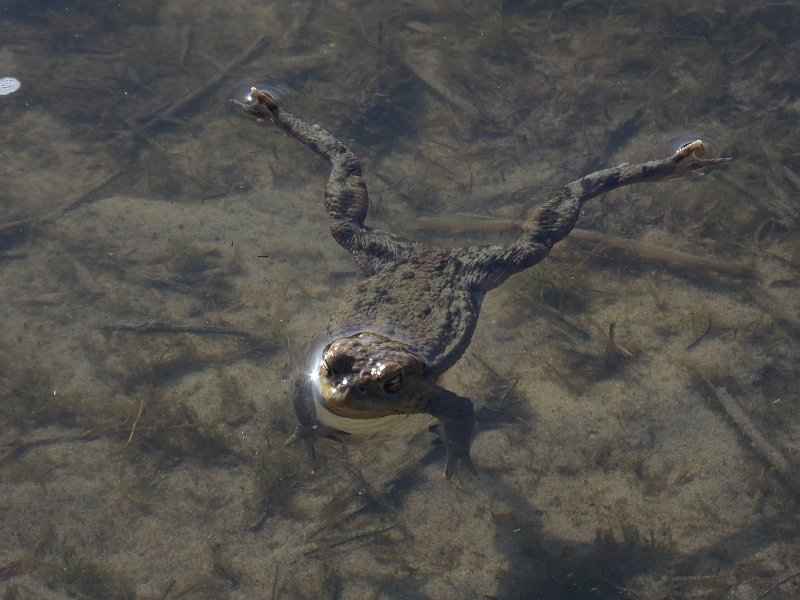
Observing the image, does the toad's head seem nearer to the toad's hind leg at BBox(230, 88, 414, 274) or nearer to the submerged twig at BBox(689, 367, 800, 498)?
the toad's hind leg at BBox(230, 88, 414, 274)

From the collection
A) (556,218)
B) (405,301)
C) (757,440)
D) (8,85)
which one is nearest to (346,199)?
(405,301)

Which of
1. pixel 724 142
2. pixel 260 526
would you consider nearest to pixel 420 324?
pixel 260 526

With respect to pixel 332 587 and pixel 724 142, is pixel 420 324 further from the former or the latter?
pixel 724 142

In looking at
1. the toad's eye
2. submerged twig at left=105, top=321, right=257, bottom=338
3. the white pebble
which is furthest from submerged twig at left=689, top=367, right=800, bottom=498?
the white pebble

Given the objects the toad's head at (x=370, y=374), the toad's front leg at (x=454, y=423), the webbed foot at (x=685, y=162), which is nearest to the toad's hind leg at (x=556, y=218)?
the webbed foot at (x=685, y=162)

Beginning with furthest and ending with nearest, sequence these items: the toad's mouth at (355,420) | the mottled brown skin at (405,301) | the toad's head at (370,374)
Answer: the toad's mouth at (355,420) → the mottled brown skin at (405,301) → the toad's head at (370,374)

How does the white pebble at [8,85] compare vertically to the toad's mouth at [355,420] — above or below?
below

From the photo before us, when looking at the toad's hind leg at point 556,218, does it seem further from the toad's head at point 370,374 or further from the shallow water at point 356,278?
the toad's head at point 370,374

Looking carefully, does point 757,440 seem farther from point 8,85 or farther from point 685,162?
point 8,85
